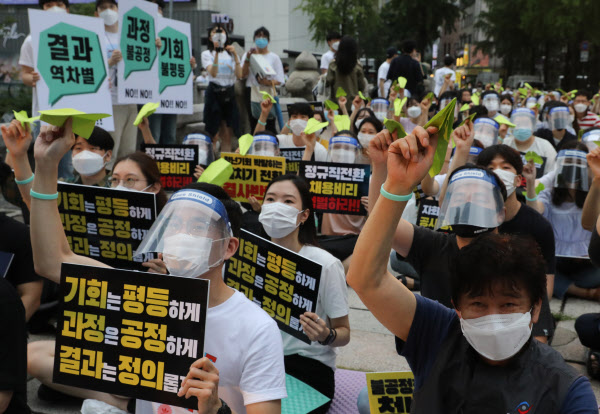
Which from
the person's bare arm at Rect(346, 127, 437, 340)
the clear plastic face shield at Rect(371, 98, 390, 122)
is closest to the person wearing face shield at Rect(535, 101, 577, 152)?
the clear plastic face shield at Rect(371, 98, 390, 122)

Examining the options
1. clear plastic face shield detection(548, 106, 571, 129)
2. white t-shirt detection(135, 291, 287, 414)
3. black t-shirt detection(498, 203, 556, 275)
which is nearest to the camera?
white t-shirt detection(135, 291, 287, 414)

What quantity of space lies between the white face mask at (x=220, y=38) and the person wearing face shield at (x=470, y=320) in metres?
8.22

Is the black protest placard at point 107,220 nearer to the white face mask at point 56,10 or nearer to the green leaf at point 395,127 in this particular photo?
the green leaf at point 395,127

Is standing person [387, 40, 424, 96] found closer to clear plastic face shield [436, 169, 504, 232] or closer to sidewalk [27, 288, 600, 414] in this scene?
sidewalk [27, 288, 600, 414]

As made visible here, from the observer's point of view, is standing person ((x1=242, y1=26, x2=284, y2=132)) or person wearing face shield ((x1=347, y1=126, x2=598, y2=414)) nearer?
person wearing face shield ((x1=347, y1=126, x2=598, y2=414))

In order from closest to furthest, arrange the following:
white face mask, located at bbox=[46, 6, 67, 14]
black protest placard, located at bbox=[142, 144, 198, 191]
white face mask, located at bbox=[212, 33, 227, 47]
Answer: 1. black protest placard, located at bbox=[142, 144, 198, 191]
2. white face mask, located at bbox=[46, 6, 67, 14]
3. white face mask, located at bbox=[212, 33, 227, 47]

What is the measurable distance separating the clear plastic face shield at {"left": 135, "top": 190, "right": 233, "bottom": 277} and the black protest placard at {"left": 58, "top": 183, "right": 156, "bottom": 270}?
51.9 inches

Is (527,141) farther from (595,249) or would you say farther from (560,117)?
(595,249)

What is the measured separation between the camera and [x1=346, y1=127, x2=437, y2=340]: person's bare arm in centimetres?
194

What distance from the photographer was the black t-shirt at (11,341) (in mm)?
2520

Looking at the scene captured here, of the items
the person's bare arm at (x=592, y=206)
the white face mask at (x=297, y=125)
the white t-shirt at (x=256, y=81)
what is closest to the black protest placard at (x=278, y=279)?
the person's bare arm at (x=592, y=206)

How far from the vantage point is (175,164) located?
6.00 m

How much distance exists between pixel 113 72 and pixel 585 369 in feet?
18.0

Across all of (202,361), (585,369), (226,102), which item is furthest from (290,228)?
(226,102)
